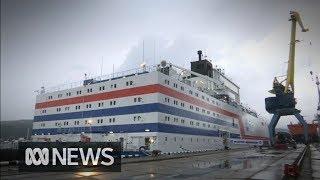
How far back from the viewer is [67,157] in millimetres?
29172

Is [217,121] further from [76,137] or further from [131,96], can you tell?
[76,137]

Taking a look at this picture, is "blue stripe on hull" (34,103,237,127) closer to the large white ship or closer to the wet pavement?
the large white ship

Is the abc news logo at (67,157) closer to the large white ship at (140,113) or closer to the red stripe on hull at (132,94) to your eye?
the large white ship at (140,113)

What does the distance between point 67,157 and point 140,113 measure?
1911cm

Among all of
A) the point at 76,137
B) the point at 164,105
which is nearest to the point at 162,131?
the point at 164,105

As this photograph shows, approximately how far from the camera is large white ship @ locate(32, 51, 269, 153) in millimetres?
46500

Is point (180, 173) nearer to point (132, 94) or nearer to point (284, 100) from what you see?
point (132, 94)

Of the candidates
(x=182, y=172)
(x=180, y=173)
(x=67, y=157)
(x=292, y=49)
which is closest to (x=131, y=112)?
(x=67, y=157)

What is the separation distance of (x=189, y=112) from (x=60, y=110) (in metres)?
26.1

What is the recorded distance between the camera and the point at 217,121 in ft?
225

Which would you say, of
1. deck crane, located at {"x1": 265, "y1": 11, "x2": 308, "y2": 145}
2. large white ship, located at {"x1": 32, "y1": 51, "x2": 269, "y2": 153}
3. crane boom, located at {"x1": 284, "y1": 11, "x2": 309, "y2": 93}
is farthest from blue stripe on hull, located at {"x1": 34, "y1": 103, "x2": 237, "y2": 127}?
crane boom, located at {"x1": 284, "y1": 11, "x2": 309, "y2": 93}

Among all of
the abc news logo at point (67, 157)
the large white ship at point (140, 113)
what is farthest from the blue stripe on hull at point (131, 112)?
the abc news logo at point (67, 157)

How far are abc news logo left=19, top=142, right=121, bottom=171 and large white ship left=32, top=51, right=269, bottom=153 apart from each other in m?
9.58

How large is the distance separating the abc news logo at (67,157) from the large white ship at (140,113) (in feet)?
31.4
